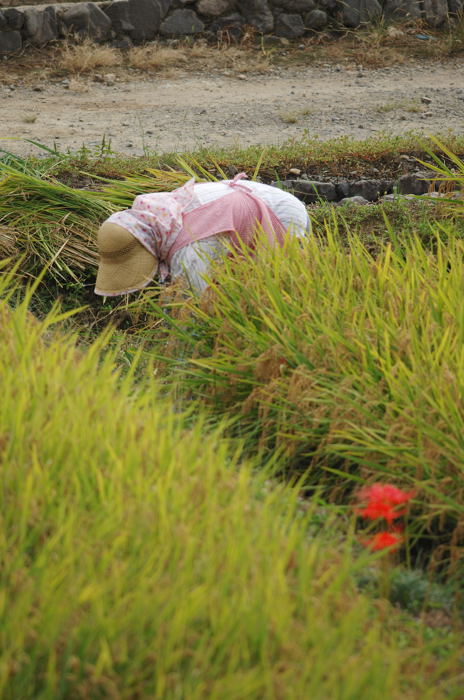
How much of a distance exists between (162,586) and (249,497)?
0.46m

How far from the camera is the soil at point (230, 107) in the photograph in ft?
21.9

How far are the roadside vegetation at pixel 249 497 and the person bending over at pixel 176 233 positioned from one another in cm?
19

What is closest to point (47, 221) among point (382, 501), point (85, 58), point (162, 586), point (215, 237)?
point (215, 237)

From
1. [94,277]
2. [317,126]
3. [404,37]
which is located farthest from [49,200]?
[404,37]

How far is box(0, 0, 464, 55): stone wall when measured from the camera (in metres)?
8.63

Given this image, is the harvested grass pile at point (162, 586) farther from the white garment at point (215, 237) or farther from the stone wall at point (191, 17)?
the stone wall at point (191, 17)

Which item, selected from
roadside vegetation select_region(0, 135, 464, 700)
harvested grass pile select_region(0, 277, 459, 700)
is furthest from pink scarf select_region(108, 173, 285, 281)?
harvested grass pile select_region(0, 277, 459, 700)

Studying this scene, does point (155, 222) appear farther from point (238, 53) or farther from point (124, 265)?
point (238, 53)

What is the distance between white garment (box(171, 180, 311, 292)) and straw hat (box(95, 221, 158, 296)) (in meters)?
0.10

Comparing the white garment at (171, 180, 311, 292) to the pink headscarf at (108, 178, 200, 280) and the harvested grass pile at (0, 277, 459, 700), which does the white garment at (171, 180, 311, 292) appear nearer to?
the pink headscarf at (108, 178, 200, 280)

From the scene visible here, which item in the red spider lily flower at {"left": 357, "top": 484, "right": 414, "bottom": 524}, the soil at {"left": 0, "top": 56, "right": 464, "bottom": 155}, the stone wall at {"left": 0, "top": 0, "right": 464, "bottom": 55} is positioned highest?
the stone wall at {"left": 0, "top": 0, "right": 464, "bottom": 55}

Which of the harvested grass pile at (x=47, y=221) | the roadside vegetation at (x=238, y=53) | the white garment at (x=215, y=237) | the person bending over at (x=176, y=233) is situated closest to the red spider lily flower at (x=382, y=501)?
the white garment at (x=215, y=237)

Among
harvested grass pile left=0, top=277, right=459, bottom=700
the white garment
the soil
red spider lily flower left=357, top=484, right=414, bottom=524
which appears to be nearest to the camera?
harvested grass pile left=0, top=277, right=459, bottom=700

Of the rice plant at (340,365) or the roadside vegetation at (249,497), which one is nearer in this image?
the roadside vegetation at (249,497)
